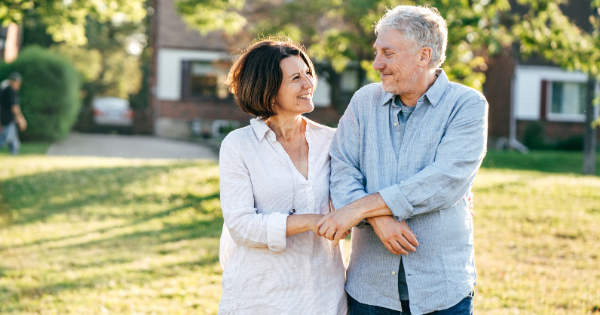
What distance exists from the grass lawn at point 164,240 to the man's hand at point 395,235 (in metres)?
2.82

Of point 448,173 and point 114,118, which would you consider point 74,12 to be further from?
point 114,118

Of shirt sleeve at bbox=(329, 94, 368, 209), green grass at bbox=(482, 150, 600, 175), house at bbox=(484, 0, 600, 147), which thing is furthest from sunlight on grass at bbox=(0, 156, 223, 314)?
house at bbox=(484, 0, 600, 147)

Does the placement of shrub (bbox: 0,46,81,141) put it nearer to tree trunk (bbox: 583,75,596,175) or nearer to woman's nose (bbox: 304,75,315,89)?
tree trunk (bbox: 583,75,596,175)

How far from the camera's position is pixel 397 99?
2.53 m

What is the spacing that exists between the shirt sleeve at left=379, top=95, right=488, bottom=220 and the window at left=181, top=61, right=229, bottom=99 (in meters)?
20.5

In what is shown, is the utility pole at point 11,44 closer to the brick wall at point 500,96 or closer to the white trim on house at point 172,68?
the white trim on house at point 172,68

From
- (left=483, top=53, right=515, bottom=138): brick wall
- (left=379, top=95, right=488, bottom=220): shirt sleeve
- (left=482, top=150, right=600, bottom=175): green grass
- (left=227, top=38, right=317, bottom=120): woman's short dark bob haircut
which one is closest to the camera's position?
(left=379, top=95, right=488, bottom=220): shirt sleeve

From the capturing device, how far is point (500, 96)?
71.3ft

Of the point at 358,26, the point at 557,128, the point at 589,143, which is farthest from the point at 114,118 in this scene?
the point at 589,143

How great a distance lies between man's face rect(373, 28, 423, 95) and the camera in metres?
2.38

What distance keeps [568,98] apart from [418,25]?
2223 cm

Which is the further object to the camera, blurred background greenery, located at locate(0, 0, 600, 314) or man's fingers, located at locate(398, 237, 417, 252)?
blurred background greenery, located at locate(0, 0, 600, 314)

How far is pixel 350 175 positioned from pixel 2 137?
44.8ft

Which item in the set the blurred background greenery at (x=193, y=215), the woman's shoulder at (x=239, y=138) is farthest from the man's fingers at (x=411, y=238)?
the blurred background greenery at (x=193, y=215)
